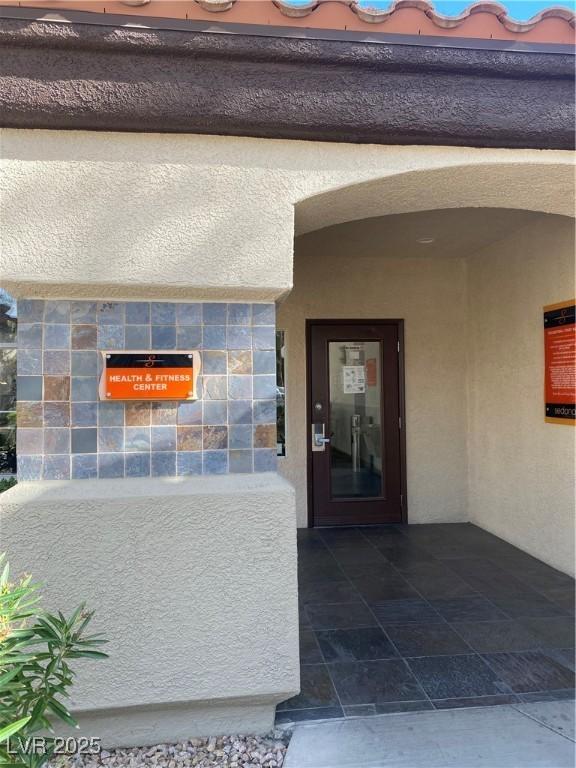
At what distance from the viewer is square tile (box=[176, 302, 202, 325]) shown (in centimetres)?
262

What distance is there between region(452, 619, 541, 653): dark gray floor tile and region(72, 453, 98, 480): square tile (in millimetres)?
2742

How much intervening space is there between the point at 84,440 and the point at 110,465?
188mm

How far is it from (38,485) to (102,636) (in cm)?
82

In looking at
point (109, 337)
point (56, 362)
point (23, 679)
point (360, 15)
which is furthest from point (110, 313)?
point (360, 15)

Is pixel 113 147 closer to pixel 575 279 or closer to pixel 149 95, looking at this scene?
pixel 149 95

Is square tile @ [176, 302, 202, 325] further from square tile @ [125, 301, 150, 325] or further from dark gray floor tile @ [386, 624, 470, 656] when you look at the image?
dark gray floor tile @ [386, 624, 470, 656]

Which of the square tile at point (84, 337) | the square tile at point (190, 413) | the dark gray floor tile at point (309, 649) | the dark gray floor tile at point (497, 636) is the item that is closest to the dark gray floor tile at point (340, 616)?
the dark gray floor tile at point (309, 649)

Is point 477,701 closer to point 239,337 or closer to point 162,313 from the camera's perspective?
point 239,337

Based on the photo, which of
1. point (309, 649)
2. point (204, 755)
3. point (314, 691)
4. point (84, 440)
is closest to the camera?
point (204, 755)

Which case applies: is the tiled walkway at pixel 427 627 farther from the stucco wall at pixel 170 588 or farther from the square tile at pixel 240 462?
the square tile at pixel 240 462

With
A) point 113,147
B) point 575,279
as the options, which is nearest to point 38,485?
point 113,147

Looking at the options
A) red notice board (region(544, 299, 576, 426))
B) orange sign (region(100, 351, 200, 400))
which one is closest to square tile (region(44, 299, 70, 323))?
orange sign (region(100, 351, 200, 400))

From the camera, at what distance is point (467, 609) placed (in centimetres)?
384

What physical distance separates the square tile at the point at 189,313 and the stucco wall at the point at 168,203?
0.20ft
